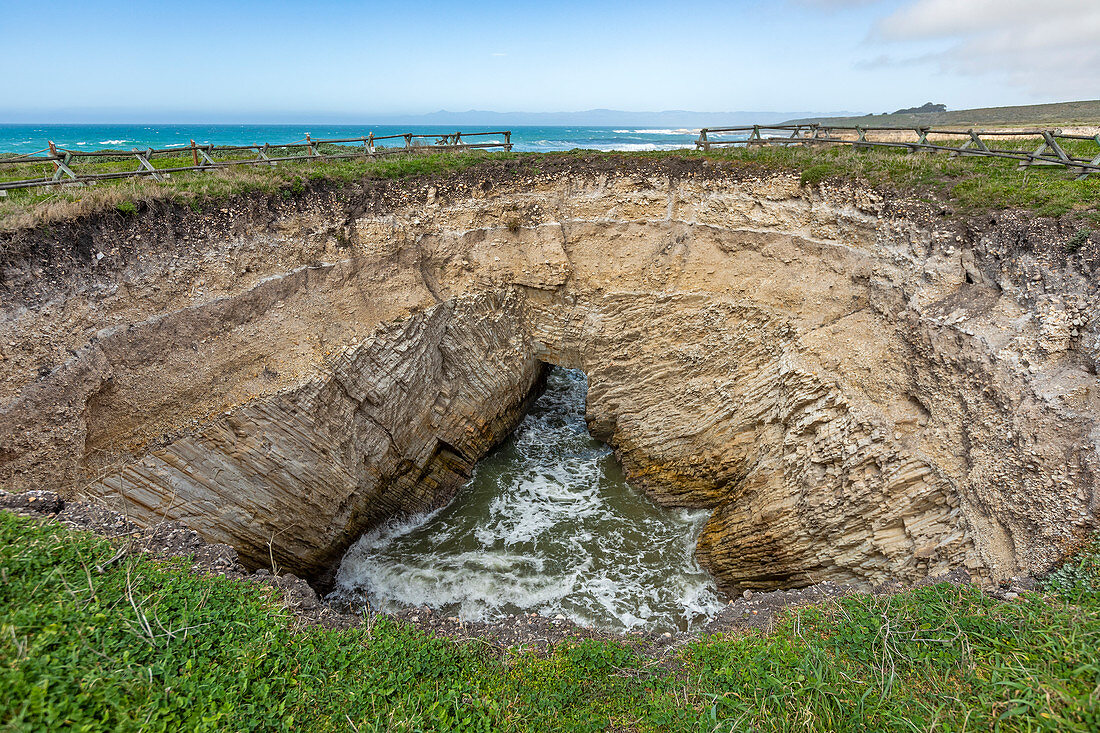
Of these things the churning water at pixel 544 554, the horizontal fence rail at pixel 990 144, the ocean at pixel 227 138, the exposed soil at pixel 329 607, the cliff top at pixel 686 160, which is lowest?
the churning water at pixel 544 554

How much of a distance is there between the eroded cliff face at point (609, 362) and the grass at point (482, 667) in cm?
253

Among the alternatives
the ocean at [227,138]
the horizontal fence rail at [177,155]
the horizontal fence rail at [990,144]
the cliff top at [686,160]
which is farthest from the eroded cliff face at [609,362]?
the ocean at [227,138]

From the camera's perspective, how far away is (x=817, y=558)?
10133 mm

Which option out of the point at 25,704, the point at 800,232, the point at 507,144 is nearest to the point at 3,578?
the point at 25,704

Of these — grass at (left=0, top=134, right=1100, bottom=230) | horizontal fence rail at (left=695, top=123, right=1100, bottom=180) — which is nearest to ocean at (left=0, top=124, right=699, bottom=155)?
horizontal fence rail at (left=695, top=123, right=1100, bottom=180)

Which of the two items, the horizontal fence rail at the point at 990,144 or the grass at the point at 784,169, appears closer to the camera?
the grass at the point at 784,169

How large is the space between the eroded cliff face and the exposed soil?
1852mm

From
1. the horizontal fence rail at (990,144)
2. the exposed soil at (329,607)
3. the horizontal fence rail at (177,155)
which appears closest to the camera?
the exposed soil at (329,607)

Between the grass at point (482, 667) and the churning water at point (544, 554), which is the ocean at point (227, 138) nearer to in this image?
the churning water at point (544, 554)

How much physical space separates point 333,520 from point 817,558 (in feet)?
35.1

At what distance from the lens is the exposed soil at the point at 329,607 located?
687 centimetres

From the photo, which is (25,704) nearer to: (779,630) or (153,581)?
(153,581)

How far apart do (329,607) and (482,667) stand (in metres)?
2.78

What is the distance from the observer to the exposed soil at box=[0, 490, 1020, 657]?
687 cm
